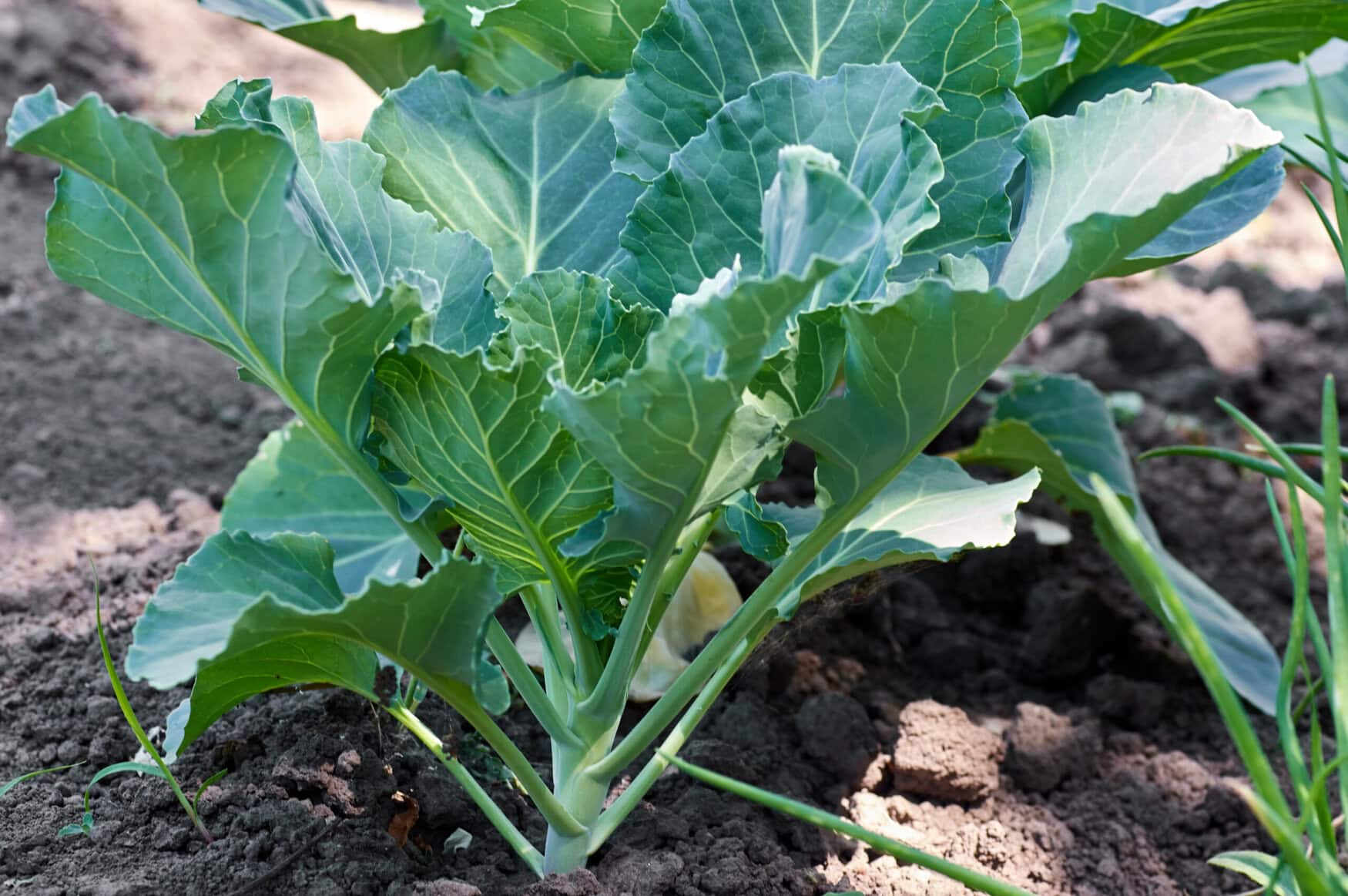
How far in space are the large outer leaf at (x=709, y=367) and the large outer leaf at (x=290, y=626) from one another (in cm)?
16

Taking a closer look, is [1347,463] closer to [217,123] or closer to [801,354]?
[801,354]

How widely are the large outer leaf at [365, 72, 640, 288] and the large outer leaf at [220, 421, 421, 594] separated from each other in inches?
20.2

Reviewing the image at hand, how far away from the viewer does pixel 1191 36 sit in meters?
1.68

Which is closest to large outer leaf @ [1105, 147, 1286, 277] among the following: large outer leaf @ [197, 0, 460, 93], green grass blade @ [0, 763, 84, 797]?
large outer leaf @ [197, 0, 460, 93]

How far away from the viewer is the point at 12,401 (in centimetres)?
225

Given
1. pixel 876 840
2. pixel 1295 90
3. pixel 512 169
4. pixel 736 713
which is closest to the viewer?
pixel 876 840

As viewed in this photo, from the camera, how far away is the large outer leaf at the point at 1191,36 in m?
1.59

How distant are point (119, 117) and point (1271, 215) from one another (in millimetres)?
3862

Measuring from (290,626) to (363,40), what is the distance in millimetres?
1115

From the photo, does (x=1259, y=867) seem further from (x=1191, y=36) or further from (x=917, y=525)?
(x=1191, y=36)

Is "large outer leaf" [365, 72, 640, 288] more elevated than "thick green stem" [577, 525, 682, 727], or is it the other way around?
"large outer leaf" [365, 72, 640, 288]

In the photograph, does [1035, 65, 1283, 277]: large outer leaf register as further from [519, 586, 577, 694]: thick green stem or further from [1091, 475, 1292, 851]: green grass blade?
[519, 586, 577, 694]: thick green stem

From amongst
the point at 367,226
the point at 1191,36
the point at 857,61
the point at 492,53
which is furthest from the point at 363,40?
the point at 1191,36

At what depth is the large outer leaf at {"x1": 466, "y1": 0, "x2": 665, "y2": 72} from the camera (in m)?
1.44
